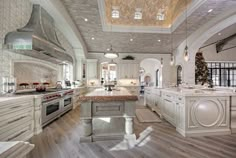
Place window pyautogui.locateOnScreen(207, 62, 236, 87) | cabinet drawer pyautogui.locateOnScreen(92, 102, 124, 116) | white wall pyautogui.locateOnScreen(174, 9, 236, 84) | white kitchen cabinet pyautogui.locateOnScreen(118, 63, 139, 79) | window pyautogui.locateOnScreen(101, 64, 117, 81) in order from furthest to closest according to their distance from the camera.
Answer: window pyautogui.locateOnScreen(207, 62, 236, 87)
window pyautogui.locateOnScreen(101, 64, 117, 81)
white kitchen cabinet pyautogui.locateOnScreen(118, 63, 139, 79)
white wall pyautogui.locateOnScreen(174, 9, 236, 84)
cabinet drawer pyautogui.locateOnScreen(92, 102, 124, 116)

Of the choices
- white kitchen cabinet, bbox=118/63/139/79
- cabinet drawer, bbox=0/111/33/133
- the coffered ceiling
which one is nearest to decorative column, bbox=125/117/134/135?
cabinet drawer, bbox=0/111/33/133

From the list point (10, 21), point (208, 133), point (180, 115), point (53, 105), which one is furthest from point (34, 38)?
point (208, 133)

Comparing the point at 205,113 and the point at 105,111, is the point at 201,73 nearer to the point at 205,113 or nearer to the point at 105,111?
the point at 205,113

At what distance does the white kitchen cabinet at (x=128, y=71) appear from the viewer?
8633mm

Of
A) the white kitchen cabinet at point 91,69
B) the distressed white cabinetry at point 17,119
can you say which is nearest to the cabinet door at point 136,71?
the white kitchen cabinet at point 91,69

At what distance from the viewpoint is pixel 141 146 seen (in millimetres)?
2713

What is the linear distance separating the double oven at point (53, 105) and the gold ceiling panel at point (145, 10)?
3.77 meters

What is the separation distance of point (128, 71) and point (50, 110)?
5.51 metres

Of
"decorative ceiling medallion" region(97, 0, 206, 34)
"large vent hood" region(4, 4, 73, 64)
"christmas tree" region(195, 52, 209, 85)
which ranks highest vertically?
"decorative ceiling medallion" region(97, 0, 206, 34)

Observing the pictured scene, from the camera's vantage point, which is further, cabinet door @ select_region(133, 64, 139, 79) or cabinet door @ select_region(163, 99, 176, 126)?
cabinet door @ select_region(133, 64, 139, 79)

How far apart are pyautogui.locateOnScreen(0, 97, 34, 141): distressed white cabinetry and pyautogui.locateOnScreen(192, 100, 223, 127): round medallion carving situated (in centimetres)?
375

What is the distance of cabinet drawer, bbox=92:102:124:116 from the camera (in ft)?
Result: 9.36

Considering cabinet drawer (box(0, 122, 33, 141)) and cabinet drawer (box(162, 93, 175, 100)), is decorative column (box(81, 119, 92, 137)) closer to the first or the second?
cabinet drawer (box(0, 122, 33, 141))

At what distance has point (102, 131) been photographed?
10.6 feet
